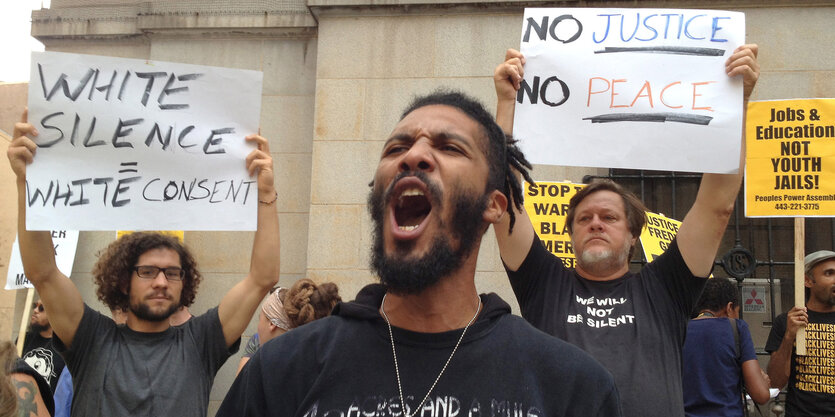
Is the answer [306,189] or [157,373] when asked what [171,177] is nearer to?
[157,373]

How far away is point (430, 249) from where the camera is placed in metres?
1.70

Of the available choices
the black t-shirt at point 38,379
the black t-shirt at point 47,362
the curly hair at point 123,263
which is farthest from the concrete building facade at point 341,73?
the black t-shirt at point 38,379

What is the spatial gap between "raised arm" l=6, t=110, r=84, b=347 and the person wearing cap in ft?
14.0

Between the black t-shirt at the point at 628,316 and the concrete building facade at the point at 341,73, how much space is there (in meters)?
3.69

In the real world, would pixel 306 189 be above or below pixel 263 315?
above

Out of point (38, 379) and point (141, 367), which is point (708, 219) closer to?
point (141, 367)

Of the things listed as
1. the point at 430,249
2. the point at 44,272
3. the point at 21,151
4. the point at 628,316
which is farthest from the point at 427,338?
the point at 21,151

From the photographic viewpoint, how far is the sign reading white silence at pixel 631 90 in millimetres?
3098

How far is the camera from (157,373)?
3.13 m

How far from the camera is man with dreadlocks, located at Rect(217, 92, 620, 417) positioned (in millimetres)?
1561

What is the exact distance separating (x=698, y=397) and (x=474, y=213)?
3.61 m

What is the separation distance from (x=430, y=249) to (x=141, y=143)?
2108 millimetres

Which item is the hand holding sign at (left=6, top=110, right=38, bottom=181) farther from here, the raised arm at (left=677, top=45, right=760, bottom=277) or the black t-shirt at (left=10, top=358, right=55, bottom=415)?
the raised arm at (left=677, top=45, right=760, bottom=277)

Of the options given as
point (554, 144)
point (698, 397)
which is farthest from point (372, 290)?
point (698, 397)
